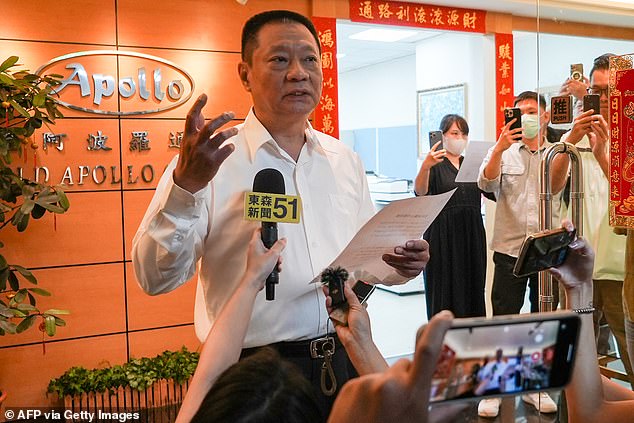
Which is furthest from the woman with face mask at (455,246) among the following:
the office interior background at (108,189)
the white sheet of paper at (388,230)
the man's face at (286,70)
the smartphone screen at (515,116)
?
the white sheet of paper at (388,230)

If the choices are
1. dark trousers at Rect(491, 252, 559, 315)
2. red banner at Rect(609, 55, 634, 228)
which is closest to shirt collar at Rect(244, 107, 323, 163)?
red banner at Rect(609, 55, 634, 228)

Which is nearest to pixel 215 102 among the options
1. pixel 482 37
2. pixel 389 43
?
pixel 482 37

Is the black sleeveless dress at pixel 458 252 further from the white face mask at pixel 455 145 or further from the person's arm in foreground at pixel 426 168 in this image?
the white face mask at pixel 455 145

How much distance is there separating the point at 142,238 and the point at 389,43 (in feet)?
20.9

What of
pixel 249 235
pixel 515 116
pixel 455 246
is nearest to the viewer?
pixel 249 235

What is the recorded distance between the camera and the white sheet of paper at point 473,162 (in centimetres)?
378

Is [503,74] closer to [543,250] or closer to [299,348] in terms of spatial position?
[299,348]

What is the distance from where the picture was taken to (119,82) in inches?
Answer: 148

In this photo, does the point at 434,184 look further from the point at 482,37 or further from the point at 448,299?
the point at 482,37

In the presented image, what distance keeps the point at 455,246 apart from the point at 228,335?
10.2ft

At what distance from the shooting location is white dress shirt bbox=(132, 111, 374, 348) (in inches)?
53.9

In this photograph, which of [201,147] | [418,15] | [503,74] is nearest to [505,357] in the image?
[201,147]

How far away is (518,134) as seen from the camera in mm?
3613

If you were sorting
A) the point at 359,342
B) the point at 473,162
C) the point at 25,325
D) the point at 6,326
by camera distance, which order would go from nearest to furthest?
the point at 359,342 → the point at 6,326 → the point at 25,325 → the point at 473,162
